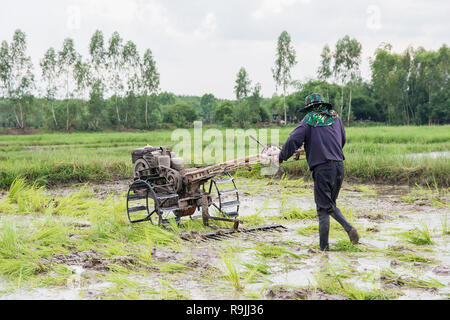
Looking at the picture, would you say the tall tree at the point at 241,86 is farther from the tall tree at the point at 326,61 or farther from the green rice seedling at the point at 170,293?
the green rice seedling at the point at 170,293

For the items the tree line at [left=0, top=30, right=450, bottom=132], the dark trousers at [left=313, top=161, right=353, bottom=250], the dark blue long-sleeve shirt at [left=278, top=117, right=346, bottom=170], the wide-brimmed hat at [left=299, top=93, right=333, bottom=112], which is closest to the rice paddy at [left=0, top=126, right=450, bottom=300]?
the dark trousers at [left=313, top=161, right=353, bottom=250]

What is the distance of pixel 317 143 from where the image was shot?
4664mm

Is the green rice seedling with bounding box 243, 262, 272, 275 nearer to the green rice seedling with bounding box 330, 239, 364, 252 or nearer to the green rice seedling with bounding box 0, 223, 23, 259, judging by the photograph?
the green rice seedling with bounding box 330, 239, 364, 252

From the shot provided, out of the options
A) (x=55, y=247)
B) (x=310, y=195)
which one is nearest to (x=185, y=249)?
(x=55, y=247)

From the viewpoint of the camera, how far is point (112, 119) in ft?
155

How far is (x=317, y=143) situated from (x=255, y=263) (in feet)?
4.49

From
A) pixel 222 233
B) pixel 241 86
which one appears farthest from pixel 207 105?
pixel 222 233

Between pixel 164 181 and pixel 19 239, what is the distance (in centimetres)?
187

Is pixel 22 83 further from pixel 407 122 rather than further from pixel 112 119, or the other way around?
pixel 407 122

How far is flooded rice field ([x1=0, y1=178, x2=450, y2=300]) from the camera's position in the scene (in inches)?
143

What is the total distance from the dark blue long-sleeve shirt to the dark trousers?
0.08 m

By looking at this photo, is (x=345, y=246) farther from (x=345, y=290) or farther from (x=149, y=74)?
(x=149, y=74)

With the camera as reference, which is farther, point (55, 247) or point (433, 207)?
point (433, 207)

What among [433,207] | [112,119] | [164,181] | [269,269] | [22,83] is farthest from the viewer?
[112,119]
